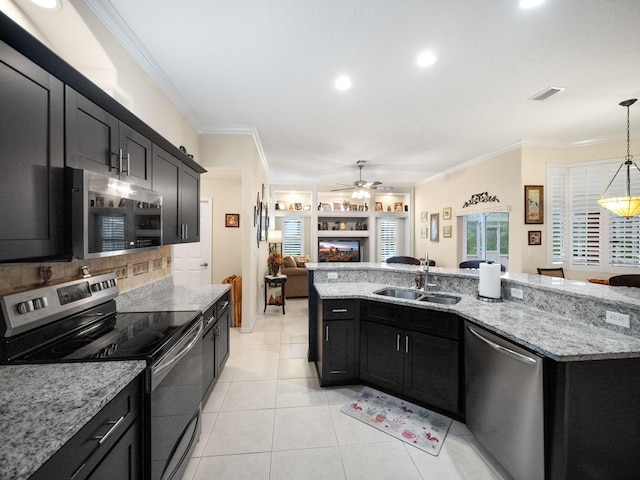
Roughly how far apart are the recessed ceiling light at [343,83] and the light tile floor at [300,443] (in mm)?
3037

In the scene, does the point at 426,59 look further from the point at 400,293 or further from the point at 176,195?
the point at 176,195

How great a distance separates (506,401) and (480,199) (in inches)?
180

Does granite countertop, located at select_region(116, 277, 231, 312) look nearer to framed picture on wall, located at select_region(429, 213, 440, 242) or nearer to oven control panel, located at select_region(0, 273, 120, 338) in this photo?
oven control panel, located at select_region(0, 273, 120, 338)

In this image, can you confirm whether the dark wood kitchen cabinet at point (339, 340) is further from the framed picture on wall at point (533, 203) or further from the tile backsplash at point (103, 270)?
the framed picture on wall at point (533, 203)

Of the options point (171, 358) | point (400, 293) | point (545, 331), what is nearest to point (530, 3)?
point (545, 331)

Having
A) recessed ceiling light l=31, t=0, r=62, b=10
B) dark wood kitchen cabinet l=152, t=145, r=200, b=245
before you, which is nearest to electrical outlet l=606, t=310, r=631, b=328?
dark wood kitchen cabinet l=152, t=145, r=200, b=245

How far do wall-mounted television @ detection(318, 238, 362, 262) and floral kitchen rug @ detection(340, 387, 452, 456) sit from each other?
5322 millimetres

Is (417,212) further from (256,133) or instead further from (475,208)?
(256,133)

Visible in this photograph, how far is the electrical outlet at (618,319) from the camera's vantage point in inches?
60.2

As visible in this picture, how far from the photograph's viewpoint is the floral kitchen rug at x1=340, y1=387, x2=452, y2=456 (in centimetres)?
191

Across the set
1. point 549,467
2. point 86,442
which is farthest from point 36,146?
point 549,467

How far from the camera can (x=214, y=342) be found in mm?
2395

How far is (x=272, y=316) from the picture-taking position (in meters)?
4.80

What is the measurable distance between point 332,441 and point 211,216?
4.41 meters
